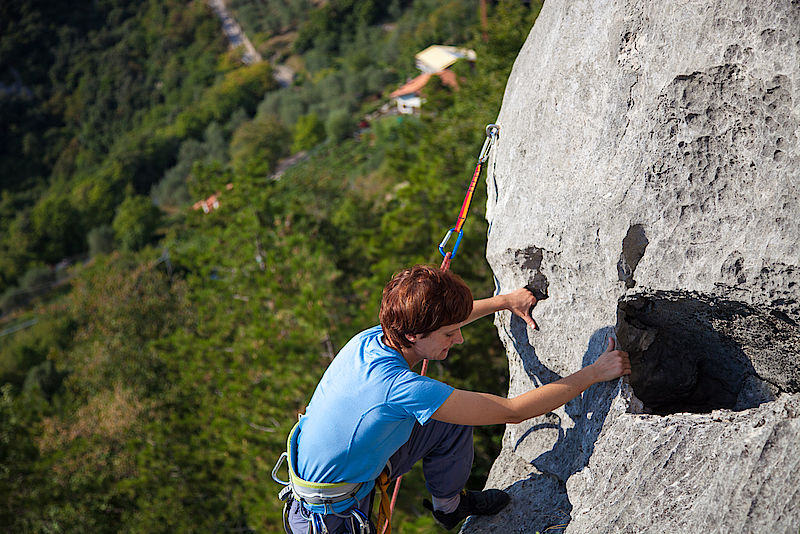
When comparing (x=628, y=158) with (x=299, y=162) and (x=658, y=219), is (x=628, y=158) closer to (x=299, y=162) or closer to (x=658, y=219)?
(x=658, y=219)

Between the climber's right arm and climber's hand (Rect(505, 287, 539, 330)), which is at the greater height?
the climber's right arm

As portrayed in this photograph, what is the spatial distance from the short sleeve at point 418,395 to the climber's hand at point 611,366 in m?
0.72

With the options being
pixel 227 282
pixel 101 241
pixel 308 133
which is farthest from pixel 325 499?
pixel 101 241

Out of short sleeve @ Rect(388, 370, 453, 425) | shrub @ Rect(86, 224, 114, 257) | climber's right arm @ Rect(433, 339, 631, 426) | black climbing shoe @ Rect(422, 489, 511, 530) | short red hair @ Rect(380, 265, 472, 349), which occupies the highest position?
short red hair @ Rect(380, 265, 472, 349)

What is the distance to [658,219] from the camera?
8.98 feet

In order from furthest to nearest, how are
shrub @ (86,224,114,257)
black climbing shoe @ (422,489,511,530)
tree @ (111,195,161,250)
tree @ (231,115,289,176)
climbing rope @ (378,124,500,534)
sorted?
tree @ (231,115,289,176) → shrub @ (86,224,114,257) → tree @ (111,195,161,250) → climbing rope @ (378,124,500,534) → black climbing shoe @ (422,489,511,530)

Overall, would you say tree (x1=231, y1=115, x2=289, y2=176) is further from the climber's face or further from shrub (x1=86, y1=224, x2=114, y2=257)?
the climber's face

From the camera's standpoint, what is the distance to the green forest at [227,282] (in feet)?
35.2

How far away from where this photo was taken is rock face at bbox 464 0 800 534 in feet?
7.82

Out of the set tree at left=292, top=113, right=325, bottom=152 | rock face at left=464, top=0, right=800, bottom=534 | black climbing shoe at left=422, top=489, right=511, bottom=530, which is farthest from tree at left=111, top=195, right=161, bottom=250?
rock face at left=464, top=0, right=800, bottom=534

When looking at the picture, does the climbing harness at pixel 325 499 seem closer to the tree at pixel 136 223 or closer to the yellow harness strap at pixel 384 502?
the yellow harness strap at pixel 384 502

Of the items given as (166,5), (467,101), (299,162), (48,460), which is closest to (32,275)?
(299,162)

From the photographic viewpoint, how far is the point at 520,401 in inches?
107

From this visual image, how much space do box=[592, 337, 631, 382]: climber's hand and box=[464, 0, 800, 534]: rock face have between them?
124 mm
